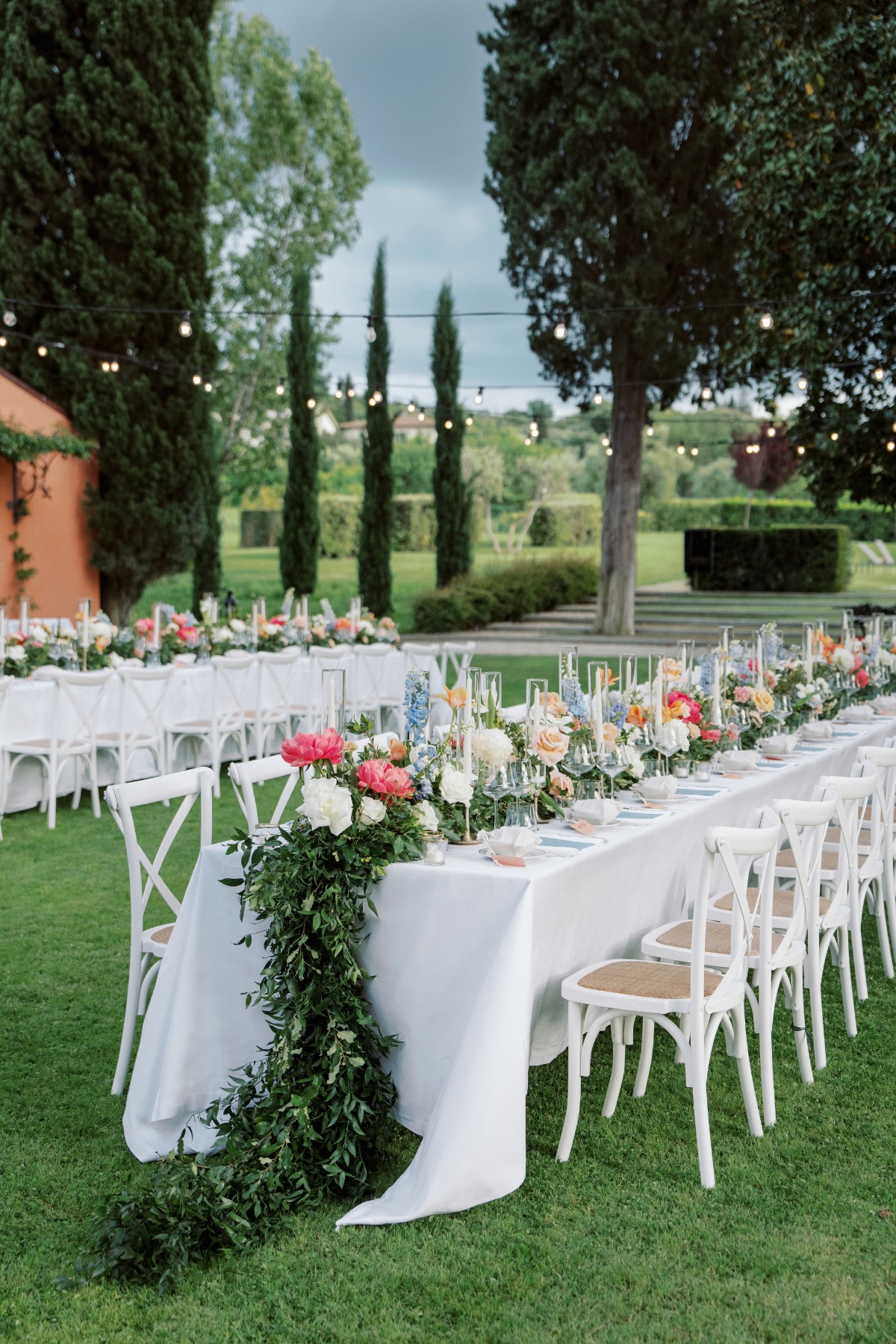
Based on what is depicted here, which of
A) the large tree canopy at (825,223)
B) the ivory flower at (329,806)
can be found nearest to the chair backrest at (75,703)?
the ivory flower at (329,806)

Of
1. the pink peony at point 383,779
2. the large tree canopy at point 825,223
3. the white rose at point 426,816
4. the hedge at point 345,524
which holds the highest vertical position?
the large tree canopy at point 825,223

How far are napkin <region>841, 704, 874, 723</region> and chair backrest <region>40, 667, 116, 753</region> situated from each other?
391 centimetres

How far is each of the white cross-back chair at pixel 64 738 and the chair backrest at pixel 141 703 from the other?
0.44 ft

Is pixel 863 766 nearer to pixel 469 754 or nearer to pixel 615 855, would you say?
pixel 615 855

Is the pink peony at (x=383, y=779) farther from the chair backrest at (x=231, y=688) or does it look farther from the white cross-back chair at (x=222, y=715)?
the chair backrest at (x=231, y=688)

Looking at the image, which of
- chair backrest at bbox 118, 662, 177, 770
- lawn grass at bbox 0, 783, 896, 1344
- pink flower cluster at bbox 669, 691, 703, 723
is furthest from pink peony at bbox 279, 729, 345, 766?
chair backrest at bbox 118, 662, 177, 770

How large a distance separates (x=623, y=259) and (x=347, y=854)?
14927mm

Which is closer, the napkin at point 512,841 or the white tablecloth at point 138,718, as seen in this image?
the napkin at point 512,841

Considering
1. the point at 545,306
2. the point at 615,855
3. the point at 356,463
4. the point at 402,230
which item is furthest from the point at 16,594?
the point at 356,463

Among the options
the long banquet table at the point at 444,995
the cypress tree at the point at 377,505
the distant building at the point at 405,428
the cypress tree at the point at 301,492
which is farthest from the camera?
the distant building at the point at 405,428

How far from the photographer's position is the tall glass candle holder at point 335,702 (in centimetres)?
309

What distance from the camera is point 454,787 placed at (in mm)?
3131

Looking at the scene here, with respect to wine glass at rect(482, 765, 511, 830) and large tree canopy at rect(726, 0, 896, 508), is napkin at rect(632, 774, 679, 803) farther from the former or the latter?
large tree canopy at rect(726, 0, 896, 508)

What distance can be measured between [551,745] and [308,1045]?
3.50 ft
